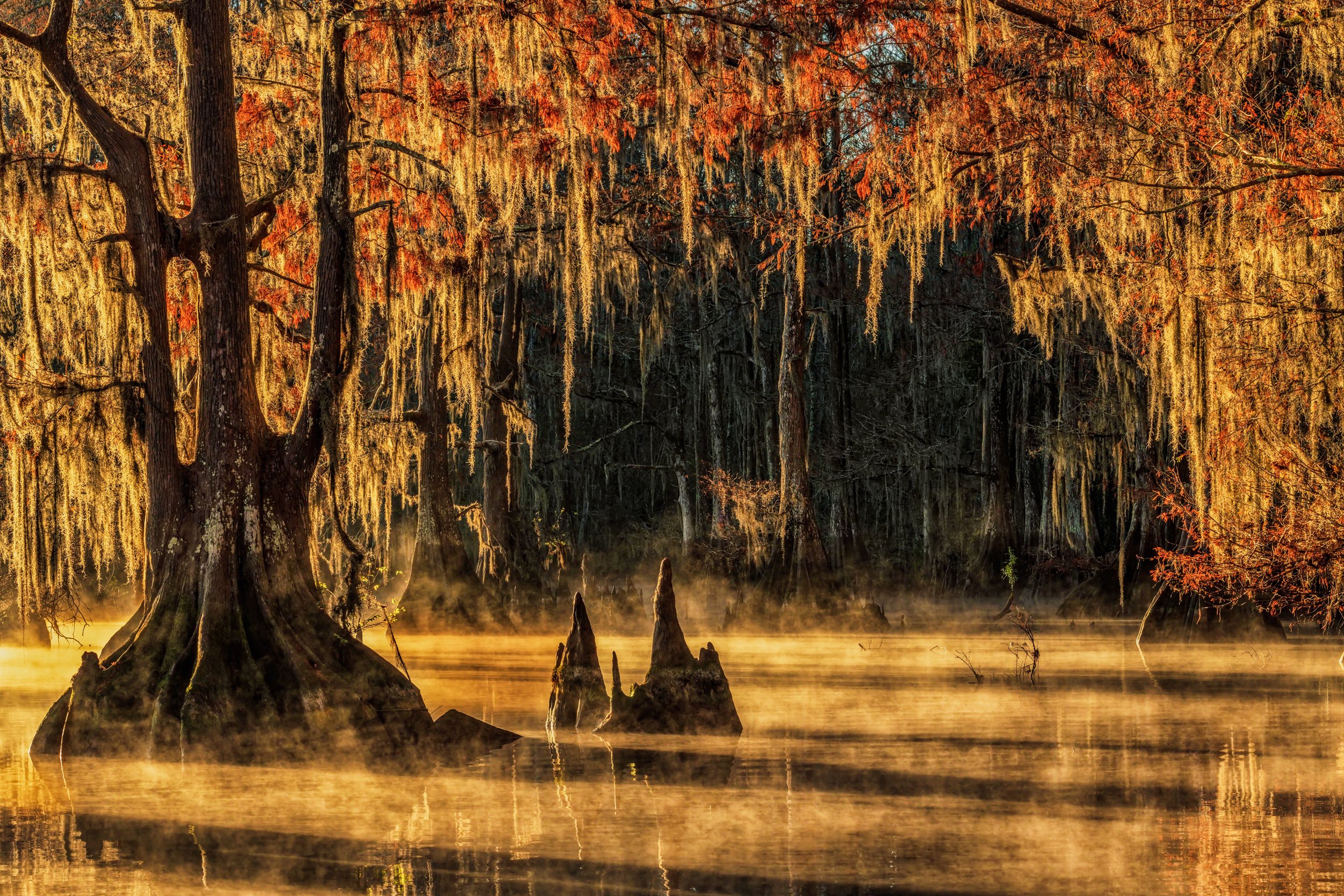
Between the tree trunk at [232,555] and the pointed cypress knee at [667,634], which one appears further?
the pointed cypress knee at [667,634]

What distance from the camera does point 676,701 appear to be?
1038 cm

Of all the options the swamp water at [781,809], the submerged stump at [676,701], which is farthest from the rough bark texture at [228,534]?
the submerged stump at [676,701]

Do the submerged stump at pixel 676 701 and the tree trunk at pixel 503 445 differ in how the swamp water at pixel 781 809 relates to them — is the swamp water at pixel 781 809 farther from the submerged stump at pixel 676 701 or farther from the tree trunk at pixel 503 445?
the tree trunk at pixel 503 445

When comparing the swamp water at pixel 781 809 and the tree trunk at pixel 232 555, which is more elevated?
the tree trunk at pixel 232 555

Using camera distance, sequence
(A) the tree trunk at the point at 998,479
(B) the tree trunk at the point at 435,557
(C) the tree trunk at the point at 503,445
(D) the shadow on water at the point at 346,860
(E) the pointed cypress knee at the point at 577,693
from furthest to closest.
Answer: (A) the tree trunk at the point at 998,479, (C) the tree trunk at the point at 503,445, (B) the tree trunk at the point at 435,557, (E) the pointed cypress knee at the point at 577,693, (D) the shadow on water at the point at 346,860

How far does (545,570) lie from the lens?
2630cm

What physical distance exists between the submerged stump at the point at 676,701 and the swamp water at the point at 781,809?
0.86ft

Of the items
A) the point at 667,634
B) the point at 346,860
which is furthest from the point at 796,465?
the point at 346,860

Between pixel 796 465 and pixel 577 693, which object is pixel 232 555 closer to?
pixel 577 693

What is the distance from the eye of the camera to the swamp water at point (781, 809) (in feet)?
20.3

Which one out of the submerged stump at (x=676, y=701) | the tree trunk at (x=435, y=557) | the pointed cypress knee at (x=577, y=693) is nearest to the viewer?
the submerged stump at (x=676, y=701)

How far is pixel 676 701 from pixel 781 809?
9.24ft

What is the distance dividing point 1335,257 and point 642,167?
565 inches

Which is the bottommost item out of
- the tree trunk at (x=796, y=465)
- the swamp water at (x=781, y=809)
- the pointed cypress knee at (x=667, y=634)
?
the swamp water at (x=781, y=809)
